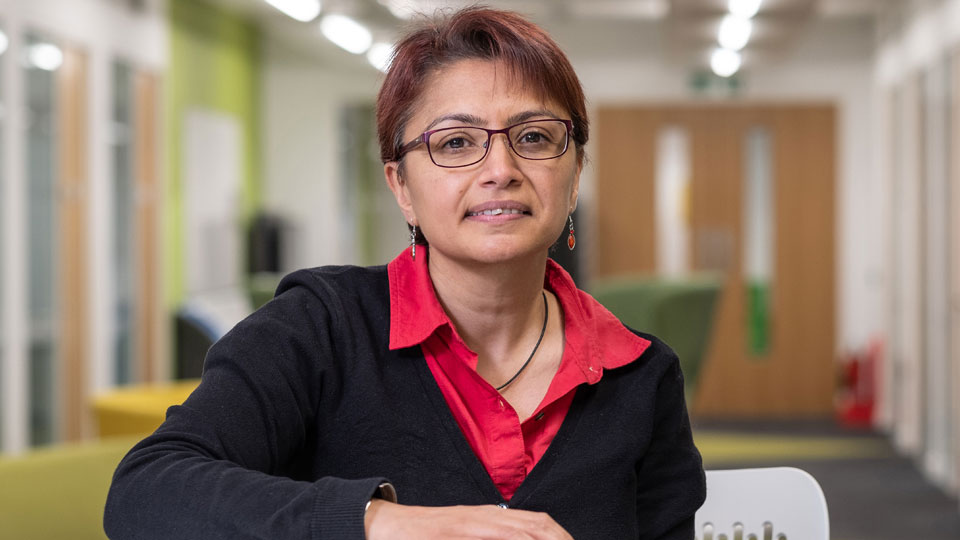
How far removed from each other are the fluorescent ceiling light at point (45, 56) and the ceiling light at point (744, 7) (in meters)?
3.46

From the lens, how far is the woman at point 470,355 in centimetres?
125

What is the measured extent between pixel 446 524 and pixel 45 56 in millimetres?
4817

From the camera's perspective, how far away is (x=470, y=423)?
131cm

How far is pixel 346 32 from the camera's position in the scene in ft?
23.5

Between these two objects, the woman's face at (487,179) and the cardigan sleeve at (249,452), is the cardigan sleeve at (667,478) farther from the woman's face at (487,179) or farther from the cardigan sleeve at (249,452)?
the cardigan sleeve at (249,452)

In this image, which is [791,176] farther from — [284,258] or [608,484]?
[608,484]

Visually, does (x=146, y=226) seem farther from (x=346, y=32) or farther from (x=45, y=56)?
(x=346, y=32)

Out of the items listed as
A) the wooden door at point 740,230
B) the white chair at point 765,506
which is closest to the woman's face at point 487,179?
the white chair at point 765,506

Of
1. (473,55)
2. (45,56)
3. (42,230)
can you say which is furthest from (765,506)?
(45,56)

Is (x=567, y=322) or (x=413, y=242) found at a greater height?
(x=413, y=242)

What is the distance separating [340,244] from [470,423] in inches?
300

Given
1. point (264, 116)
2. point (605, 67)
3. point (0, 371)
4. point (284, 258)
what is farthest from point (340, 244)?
point (0, 371)

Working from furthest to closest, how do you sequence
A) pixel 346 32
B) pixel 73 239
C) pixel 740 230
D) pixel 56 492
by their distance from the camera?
pixel 740 230 → pixel 346 32 → pixel 73 239 → pixel 56 492

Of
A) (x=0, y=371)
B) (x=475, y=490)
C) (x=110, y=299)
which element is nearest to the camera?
(x=475, y=490)
